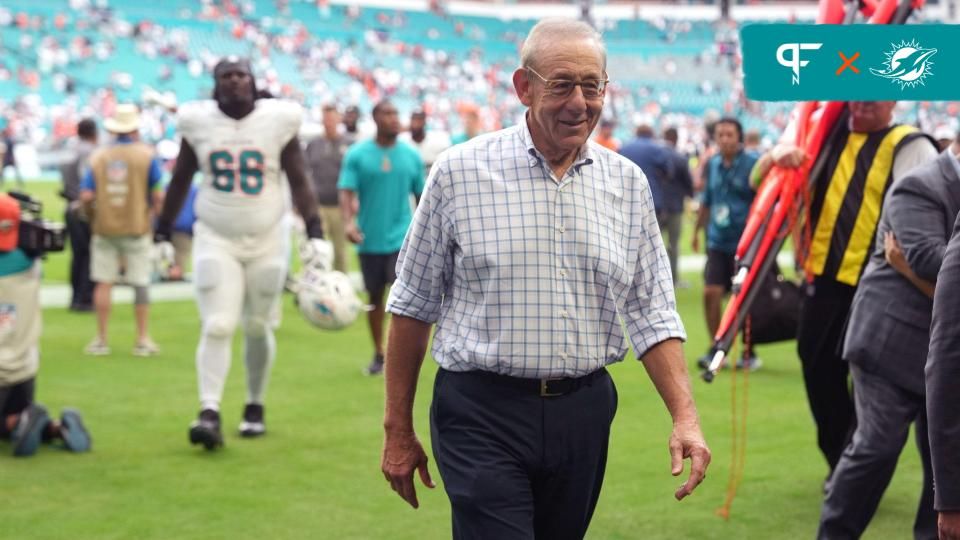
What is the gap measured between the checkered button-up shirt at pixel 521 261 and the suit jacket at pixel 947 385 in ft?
2.75

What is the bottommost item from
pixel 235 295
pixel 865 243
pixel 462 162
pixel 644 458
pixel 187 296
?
pixel 187 296

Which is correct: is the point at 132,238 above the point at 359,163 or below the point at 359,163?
below

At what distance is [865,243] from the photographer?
6.23 meters

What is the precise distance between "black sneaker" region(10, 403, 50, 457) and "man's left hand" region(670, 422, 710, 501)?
5.12 m

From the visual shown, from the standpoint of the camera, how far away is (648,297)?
3787 millimetres

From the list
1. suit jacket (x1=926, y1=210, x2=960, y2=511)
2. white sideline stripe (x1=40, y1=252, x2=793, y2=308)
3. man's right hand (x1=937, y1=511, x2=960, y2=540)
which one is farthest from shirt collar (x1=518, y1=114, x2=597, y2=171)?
white sideline stripe (x1=40, y1=252, x2=793, y2=308)

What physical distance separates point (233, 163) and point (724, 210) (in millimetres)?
4755

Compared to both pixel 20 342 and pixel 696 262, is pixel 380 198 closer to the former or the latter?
pixel 20 342

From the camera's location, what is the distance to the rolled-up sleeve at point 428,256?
3609 millimetres

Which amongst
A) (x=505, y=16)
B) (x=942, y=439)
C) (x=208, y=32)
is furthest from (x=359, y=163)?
(x=505, y=16)

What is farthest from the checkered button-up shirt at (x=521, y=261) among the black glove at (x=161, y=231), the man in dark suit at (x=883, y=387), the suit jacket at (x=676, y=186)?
the suit jacket at (x=676, y=186)

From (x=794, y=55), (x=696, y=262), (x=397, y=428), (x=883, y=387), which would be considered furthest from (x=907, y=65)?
(x=696, y=262)

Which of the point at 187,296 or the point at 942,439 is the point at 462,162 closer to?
the point at 942,439

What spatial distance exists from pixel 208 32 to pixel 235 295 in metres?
48.6
